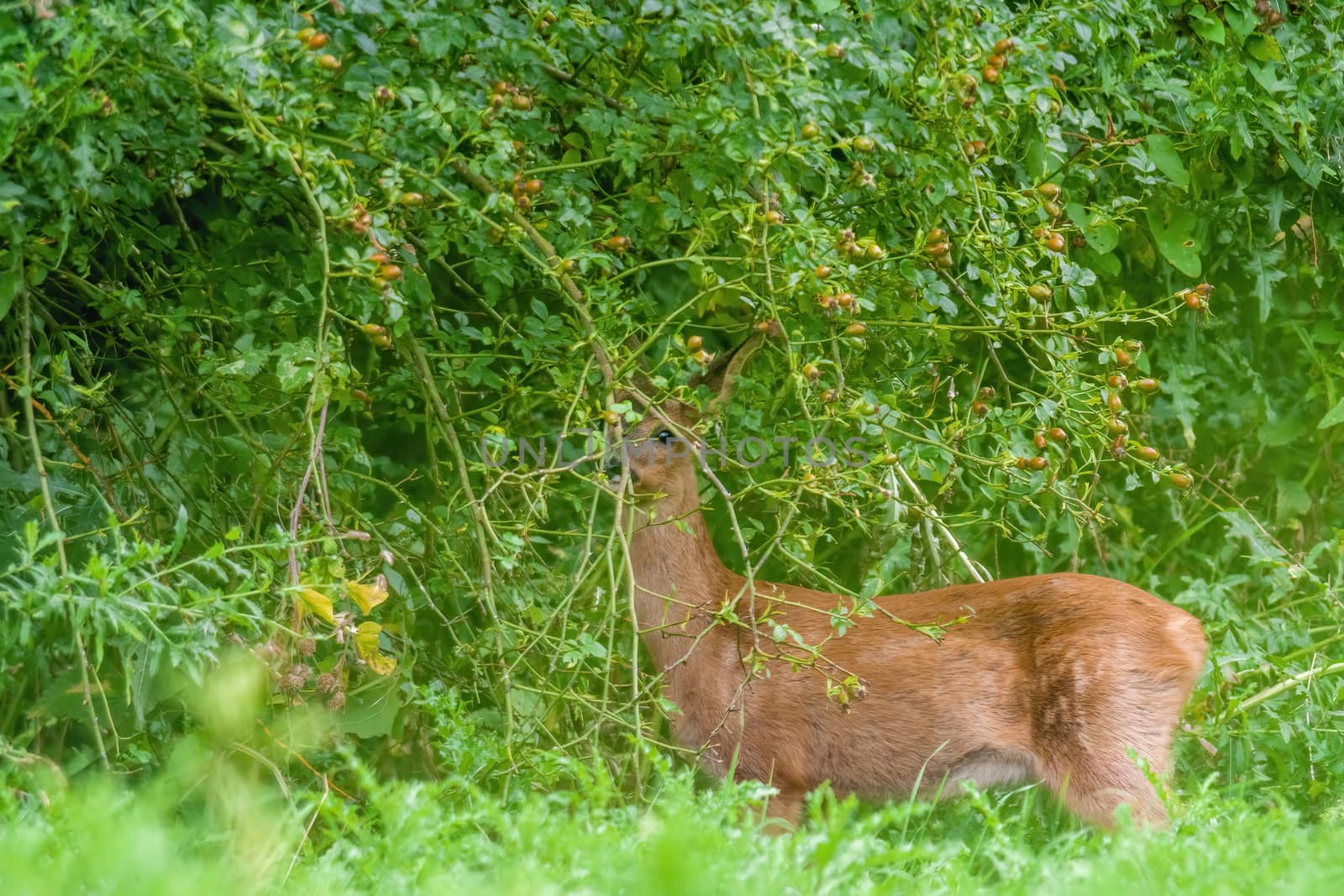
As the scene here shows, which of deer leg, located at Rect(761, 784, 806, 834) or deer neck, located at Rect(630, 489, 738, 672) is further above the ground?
deer neck, located at Rect(630, 489, 738, 672)

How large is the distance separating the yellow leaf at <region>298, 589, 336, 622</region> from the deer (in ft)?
4.78

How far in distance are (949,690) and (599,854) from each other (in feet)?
7.76

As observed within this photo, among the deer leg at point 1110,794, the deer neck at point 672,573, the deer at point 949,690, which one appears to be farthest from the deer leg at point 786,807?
the deer leg at point 1110,794

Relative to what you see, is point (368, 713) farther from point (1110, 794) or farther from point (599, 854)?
point (1110, 794)

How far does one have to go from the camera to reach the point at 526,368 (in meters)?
5.00

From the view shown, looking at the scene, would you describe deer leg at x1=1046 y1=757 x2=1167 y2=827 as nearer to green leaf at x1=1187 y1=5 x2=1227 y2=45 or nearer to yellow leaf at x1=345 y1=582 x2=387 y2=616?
yellow leaf at x1=345 y1=582 x2=387 y2=616

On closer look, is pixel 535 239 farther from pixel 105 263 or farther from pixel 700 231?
pixel 105 263

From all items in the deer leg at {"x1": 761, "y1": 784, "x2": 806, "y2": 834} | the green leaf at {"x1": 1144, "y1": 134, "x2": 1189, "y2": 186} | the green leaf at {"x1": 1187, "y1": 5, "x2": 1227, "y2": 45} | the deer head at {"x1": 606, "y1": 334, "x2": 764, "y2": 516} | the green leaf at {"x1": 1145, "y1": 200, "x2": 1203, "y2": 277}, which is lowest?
the deer leg at {"x1": 761, "y1": 784, "x2": 806, "y2": 834}

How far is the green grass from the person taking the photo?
2684mm

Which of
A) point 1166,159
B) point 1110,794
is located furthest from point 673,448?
point 1166,159

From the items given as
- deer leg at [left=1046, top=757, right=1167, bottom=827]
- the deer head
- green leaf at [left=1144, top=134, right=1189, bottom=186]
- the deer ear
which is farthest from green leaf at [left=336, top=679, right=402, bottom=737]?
green leaf at [left=1144, top=134, right=1189, bottom=186]

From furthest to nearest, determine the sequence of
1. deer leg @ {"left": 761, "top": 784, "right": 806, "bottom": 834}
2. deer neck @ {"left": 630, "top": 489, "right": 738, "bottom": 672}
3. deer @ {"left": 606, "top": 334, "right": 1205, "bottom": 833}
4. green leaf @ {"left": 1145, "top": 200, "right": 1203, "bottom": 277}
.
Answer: green leaf @ {"left": 1145, "top": 200, "right": 1203, "bottom": 277}
deer neck @ {"left": 630, "top": 489, "right": 738, "bottom": 672}
deer leg @ {"left": 761, "top": 784, "right": 806, "bottom": 834}
deer @ {"left": 606, "top": 334, "right": 1205, "bottom": 833}

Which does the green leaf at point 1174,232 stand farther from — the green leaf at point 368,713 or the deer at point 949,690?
the green leaf at point 368,713

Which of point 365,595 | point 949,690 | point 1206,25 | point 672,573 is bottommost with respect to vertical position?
point 949,690
